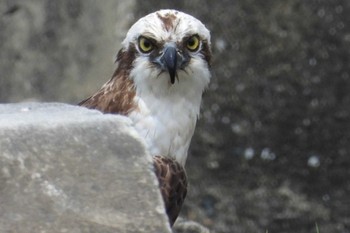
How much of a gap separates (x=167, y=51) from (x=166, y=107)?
0.23m

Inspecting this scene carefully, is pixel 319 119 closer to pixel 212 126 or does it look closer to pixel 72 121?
pixel 212 126

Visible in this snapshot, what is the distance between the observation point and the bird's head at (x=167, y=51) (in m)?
5.85

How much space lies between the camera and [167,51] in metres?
5.84

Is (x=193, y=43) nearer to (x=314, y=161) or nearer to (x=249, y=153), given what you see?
(x=249, y=153)

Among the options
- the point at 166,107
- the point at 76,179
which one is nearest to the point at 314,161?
the point at 166,107

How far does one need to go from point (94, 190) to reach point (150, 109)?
1.69 m

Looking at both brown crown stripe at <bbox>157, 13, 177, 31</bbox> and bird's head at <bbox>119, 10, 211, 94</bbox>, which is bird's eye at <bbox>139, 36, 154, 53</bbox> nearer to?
bird's head at <bbox>119, 10, 211, 94</bbox>

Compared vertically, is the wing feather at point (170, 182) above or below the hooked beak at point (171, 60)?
below

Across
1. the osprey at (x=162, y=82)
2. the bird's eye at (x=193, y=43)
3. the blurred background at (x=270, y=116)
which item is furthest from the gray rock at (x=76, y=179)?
the blurred background at (x=270, y=116)

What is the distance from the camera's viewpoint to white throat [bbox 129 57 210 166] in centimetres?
575

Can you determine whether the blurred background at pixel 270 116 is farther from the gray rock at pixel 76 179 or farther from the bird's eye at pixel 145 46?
the gray rock at pixel 76 179

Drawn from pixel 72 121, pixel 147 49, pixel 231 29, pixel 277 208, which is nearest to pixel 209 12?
pixel 231 29

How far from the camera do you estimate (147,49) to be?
593 cm

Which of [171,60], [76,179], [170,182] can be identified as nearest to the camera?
[76,179]
